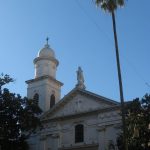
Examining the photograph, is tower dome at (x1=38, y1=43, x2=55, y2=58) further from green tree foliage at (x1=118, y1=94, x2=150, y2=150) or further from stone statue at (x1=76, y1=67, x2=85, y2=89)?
green tree foliage at (x1=118, y1=94, x2=150, y2=150)

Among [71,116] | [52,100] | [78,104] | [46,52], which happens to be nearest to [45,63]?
[46,52]

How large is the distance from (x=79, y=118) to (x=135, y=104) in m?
9.76

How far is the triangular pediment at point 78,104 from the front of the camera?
42.1 meters

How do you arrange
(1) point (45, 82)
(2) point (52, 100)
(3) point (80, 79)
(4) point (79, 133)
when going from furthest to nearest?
(2) point (52, 100)
(1) point (45, 82)
(3) point (80, 79)
(4) point (79, 133)

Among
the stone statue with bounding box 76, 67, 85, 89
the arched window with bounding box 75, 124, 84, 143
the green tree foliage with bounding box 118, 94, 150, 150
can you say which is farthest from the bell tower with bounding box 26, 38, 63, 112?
the green tree foliage with bounding box 118, 94, 150, 150

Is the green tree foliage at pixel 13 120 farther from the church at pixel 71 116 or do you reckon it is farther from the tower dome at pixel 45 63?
the tower dome at pixel 45 63

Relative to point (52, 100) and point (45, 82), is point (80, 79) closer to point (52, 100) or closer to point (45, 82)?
point (45, 82)

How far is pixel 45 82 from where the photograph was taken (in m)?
48.0

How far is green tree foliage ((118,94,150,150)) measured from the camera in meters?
32.5

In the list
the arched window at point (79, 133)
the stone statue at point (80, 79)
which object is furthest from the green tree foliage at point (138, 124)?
the stone statue at point (80, 79)

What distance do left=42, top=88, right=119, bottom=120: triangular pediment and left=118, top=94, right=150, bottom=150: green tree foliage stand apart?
6204 millimetres

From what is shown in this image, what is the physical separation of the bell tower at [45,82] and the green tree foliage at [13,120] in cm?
670

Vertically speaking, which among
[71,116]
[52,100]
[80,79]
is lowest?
[71,116]

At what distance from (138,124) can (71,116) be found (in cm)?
1197
